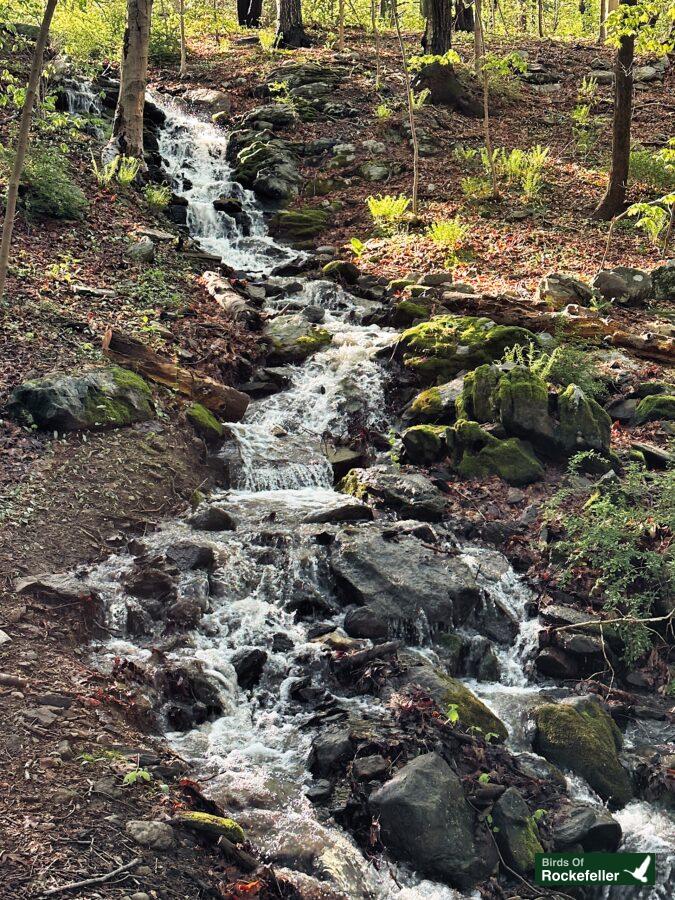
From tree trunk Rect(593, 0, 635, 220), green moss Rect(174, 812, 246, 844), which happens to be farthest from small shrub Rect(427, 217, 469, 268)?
green moss Rect(174, 812, 246, 844)

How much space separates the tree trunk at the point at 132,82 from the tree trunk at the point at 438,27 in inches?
323

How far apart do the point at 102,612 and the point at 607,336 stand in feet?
24.1

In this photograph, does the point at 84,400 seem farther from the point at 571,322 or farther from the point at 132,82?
the point at 132,82

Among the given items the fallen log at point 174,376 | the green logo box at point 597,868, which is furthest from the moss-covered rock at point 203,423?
the green logo box at point 597,868

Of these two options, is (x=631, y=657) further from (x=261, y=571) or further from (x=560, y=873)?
(x=261, y=571)

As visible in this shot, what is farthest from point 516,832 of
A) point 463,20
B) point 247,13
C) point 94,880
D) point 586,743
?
point 247,13

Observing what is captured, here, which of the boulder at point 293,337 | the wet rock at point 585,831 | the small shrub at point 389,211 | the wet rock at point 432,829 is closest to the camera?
the wet rock at point 432,829

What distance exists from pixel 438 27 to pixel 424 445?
47.7 ft

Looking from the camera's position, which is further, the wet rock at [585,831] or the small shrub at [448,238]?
the small shrub at [448,238]

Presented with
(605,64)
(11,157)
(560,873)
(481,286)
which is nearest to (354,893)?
(560,873)

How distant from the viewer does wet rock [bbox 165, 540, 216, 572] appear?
649 centimetres

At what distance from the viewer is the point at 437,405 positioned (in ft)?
29.5

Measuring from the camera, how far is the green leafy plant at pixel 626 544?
627 cm

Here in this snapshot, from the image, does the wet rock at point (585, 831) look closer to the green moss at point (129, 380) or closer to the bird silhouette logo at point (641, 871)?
the bird silhouette logo at point (641, 871)
